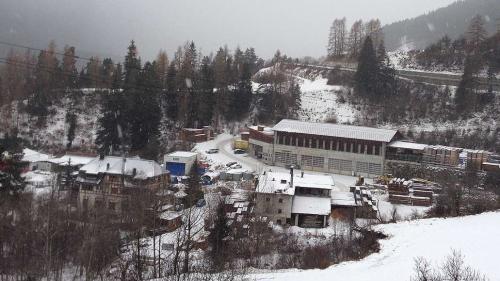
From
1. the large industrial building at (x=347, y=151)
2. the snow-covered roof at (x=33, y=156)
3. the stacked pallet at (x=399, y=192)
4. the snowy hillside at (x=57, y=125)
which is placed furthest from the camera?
the snowy hillside at (x=57, y=125)

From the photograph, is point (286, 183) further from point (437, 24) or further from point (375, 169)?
point (437, 24)

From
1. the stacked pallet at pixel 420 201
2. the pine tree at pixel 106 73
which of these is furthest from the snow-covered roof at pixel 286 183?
the pine tree at pixel 106 73

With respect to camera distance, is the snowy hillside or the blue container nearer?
the blue container

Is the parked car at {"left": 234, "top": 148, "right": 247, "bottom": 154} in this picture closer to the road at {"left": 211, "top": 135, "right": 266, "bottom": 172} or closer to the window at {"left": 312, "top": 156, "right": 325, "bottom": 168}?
the road at {"left": 211, "top": 135, "right": 266, "bottom": 172}

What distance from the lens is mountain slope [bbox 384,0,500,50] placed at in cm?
7521

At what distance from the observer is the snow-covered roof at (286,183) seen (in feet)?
62.7

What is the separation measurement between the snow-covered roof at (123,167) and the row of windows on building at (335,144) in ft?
26.6

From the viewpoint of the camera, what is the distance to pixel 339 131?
26438mm

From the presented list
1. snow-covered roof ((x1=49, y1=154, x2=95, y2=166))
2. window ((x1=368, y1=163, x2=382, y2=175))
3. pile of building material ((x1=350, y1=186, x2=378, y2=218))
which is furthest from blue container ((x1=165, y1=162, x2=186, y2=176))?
window ((x1=368, y1=163, x2=382, y2=175))

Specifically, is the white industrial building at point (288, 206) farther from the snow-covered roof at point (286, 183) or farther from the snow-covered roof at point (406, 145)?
the snow-covered roof at point (406, 145)

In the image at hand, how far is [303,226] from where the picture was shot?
18.6 meters

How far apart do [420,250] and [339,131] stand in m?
15.7

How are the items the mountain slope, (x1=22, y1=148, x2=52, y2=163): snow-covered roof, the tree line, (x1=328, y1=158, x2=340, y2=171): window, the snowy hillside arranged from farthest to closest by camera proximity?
the mountain slope, the tree line, the snowy hillside, (x1=328, y1=158, x2=340, y2=171): window, (x1=22, y1=148, x2=52, y2=163): snow-covered roof

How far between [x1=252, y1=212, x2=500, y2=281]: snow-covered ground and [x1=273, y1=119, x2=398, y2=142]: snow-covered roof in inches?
475
